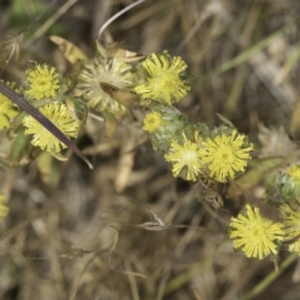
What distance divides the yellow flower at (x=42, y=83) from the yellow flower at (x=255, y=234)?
45 cm

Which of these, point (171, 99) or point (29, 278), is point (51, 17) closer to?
point (171, 99)

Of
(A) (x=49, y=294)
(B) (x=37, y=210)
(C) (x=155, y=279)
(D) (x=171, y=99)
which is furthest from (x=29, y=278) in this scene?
(D) (x=171, y=99)

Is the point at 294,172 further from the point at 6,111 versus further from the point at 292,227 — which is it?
the point at 6,111

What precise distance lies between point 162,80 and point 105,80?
16cm

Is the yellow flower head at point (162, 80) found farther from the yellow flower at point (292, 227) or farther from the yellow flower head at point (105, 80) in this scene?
the yellow flower at point (292, 227)

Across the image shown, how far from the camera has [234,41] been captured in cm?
192

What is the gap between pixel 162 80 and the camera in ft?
3.81

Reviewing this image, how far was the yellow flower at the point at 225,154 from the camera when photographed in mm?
1108

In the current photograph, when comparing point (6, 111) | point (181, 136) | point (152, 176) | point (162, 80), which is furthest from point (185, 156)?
point (152, 176)

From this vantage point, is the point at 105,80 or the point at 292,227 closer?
the point at 292,227

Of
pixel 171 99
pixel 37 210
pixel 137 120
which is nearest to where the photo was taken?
pixel 171 99

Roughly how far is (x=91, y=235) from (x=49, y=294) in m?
0.24

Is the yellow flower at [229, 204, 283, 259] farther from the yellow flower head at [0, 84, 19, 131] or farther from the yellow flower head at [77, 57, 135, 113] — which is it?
the yellow flower head at [0, 84, 19, 131]

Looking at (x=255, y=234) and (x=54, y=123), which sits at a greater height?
(x=54, y=123)
